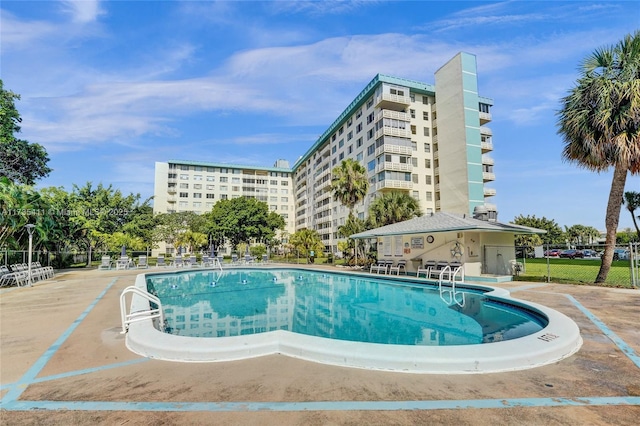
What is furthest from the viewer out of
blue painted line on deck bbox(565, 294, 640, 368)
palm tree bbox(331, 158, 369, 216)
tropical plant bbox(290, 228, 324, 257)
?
tropical plant bbox(290, 228, 324, 257)

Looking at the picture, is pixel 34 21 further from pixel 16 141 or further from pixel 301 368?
pixel 16 141

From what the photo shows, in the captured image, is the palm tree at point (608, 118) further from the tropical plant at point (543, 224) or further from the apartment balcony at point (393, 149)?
the tropical plant at point (543, 224)

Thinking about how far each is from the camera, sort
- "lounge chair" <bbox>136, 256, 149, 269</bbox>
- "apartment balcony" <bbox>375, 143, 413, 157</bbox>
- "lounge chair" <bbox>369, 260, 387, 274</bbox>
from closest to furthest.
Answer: "lounge chair" <bbox>369, 260, 387, 274</bbox>
"lounge chair" <bbox>136, 256, 149, 269</bbox>
"apartment balcony" <bbox>375, 143, 413, 157</bbox>

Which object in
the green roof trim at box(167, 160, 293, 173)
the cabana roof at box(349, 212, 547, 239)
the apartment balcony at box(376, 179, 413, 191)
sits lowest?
the cabana roof at box(349, 212, 547, 239)

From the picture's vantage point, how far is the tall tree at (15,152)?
2442 centimetres

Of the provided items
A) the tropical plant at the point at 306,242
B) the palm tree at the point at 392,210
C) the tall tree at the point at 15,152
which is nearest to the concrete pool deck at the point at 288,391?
the palm tree at the point at 392,210

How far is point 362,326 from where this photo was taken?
28.9 feet

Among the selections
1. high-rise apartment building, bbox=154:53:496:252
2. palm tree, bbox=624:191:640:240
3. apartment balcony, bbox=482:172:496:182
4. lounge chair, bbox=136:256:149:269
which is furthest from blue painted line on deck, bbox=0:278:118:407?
apartment balcony, bbox=482:172:496:182

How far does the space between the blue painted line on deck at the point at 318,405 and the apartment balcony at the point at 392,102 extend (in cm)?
4407

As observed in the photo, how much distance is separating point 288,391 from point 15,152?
111 feet

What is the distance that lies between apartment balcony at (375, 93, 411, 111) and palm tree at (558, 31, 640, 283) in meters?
30.4

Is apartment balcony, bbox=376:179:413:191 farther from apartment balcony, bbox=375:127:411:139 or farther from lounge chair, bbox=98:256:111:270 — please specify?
lounge chair, bbox=98:256:111:270

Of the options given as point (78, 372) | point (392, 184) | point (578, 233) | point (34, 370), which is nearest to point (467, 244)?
point (78, 372)

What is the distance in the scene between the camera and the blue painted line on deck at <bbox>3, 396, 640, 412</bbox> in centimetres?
337
